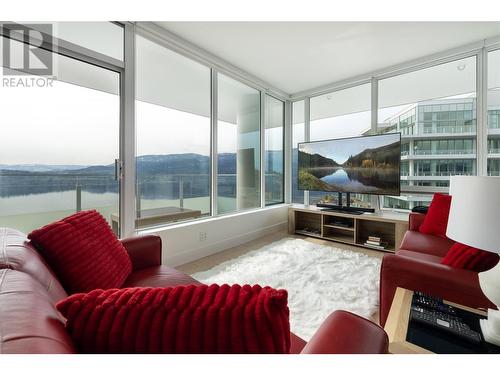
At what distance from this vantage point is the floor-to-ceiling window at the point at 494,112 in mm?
2734

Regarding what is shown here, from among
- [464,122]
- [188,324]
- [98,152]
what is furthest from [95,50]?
[464,122]

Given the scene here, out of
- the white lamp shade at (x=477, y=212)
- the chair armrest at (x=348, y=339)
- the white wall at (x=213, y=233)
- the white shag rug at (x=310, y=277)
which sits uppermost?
the white lamp shade at (x=477, y=212)

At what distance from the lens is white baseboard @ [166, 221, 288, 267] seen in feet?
8.60

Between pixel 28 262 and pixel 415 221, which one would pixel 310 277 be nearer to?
pixel 415 221

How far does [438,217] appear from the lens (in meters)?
2.35

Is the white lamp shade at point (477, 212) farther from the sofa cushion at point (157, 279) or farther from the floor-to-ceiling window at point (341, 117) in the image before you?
the floor-to-ceiling window at point (341, 117)

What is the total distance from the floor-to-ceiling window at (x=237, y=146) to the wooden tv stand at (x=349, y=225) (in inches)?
33.3

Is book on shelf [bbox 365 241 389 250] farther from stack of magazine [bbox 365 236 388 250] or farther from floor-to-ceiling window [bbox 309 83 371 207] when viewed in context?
floor-to-ceiling window [bbox 309 83 371 207]

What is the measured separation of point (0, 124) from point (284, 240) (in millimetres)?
3326

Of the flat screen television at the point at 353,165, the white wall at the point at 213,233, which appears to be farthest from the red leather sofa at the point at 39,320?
the flat screen television at the point at 353,165
